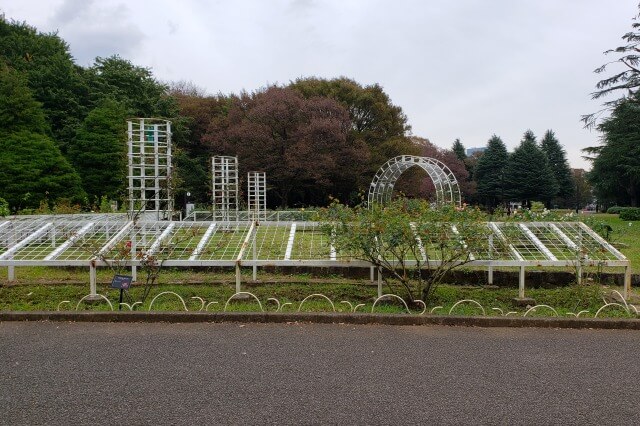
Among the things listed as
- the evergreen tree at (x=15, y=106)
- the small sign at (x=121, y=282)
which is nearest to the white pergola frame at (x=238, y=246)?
Answer: the small sign at (x=121, y=282)

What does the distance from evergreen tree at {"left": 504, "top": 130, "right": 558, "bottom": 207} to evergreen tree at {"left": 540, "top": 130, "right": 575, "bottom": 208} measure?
7366mm

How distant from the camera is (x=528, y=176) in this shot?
4888cm

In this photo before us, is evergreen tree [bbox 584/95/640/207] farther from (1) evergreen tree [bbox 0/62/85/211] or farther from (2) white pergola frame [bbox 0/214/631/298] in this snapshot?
(1) evergreen tree [bbox 0/62/85/211]

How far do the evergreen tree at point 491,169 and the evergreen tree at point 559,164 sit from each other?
6.53 meters

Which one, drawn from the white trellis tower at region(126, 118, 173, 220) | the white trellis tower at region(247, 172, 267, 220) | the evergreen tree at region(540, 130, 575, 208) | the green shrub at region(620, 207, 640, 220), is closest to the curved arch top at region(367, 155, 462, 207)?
the white trellis tower at region(247, 172, 267, 220)

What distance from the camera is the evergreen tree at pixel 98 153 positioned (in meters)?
24.8

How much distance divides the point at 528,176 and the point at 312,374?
49868 millimetres

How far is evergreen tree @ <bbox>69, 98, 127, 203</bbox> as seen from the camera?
24.8 meters

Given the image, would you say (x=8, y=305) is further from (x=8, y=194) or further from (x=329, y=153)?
(x=329, y=153)

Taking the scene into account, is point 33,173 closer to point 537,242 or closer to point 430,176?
point 430,176

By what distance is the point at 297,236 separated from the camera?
754cm

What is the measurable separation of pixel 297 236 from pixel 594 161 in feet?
134

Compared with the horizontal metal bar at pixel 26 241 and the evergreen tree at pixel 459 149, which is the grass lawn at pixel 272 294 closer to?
the horizontal metal bar at pixel 26 241

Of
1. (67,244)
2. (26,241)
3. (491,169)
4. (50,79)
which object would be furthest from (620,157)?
(50,79)
